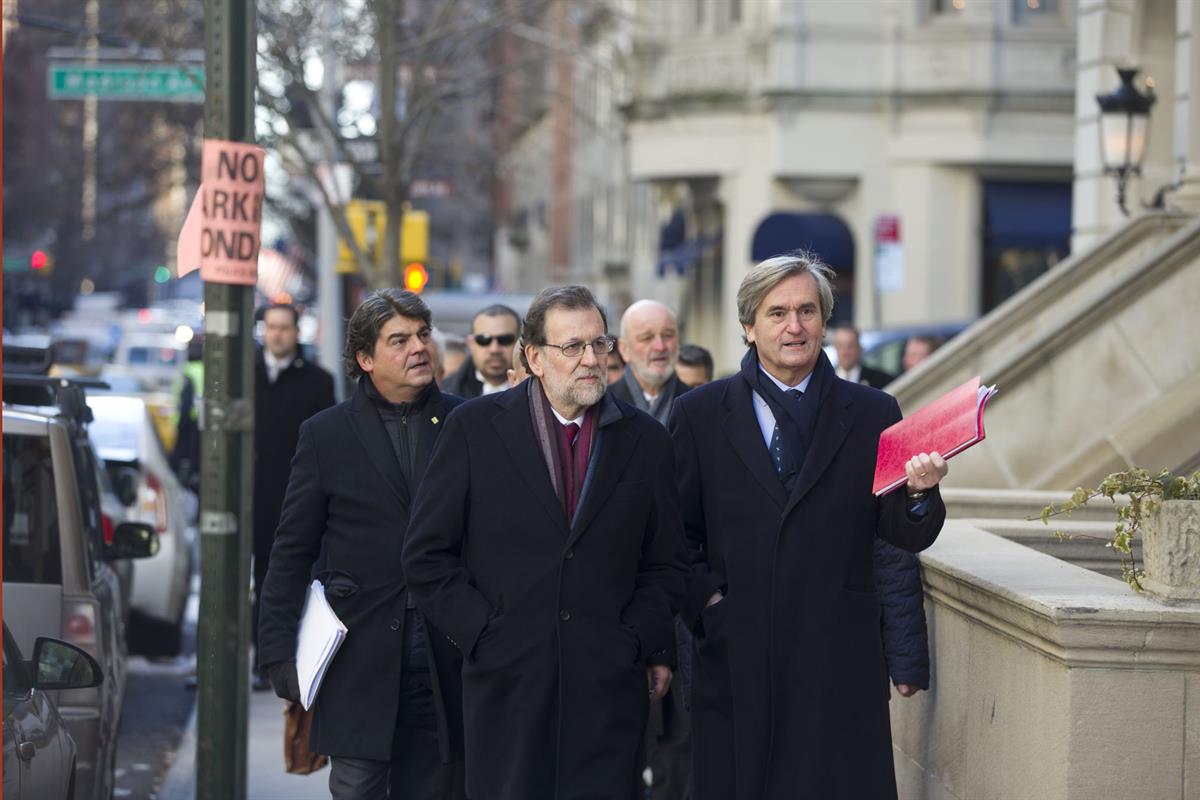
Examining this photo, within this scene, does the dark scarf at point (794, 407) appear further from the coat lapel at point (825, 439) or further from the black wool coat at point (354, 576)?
the black wool coat at point (354, 576)

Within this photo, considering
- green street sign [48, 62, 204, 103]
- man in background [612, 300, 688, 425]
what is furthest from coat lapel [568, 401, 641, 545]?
green street sign [48, 62, 204, 103]

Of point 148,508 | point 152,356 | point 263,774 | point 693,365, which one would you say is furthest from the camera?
point 152,356

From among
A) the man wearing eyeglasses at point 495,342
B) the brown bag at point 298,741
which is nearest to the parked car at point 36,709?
the brown bag at point 298,741

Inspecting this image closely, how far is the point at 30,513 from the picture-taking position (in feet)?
24.3

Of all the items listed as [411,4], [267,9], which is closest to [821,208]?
[411,4]

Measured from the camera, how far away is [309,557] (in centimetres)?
575

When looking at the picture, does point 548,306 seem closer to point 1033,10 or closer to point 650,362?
point 650,362

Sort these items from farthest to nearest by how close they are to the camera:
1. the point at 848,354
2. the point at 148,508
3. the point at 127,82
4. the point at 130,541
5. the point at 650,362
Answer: the point at 127,82, the point at 848,354, the point at 148,508, the point at 130,541, the point at 650,362

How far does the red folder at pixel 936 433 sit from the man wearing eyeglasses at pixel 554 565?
590mm

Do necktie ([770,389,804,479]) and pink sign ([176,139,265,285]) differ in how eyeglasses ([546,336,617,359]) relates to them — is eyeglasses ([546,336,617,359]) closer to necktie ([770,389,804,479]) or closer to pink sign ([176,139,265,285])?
necktie ([770,389,804,479])

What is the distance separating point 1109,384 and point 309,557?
254 inches

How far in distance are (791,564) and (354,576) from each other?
4.43 feet

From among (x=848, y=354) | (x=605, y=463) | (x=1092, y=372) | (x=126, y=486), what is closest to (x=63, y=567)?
(x=605, y=463)

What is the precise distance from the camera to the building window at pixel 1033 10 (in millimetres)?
29359
